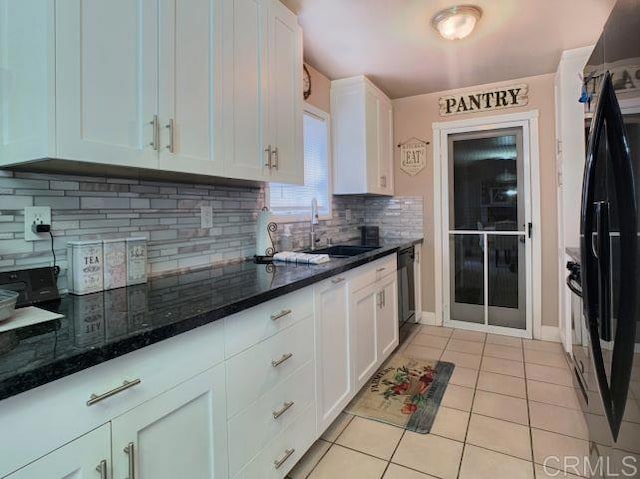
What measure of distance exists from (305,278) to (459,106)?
2.81 m

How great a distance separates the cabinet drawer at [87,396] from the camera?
0.67 meters

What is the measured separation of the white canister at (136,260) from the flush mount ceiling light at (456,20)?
6.92ft

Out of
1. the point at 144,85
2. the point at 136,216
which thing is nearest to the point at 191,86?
the point at 144,85

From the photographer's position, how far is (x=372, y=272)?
236 cm

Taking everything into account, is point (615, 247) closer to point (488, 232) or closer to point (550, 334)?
point (488, 232)

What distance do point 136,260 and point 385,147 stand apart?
2.72 m

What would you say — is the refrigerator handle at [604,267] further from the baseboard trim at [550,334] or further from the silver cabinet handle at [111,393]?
the baseboard trim at [550,334]

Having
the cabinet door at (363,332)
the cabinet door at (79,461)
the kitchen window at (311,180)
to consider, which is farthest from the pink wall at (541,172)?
the cabinet door at (79,461)

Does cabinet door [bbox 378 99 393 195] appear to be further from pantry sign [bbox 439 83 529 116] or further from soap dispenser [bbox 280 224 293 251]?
soap dispenser [bbox 280 224 293 251]

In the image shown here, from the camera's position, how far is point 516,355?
9.63 feet

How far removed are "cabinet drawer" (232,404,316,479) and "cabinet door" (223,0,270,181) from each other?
1.14 metres

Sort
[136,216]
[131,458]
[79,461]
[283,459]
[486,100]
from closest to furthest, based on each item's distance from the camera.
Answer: [79,461], [131,458], [283,459], [136,216], [486,100]

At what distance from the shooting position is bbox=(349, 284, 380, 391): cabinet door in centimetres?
210

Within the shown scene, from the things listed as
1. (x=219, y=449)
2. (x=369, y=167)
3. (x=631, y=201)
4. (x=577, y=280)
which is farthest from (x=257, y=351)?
(x=369, y=167)
